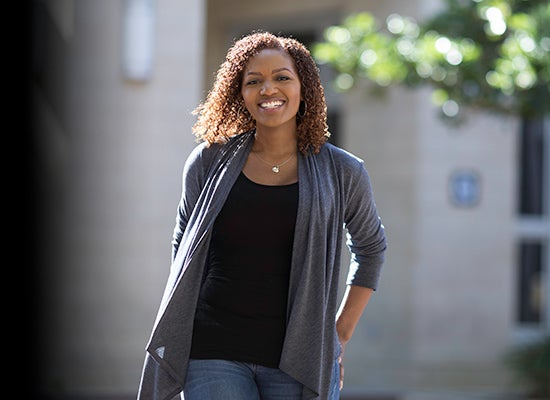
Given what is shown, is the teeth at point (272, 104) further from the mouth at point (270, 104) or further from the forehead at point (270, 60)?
the forehead at point (270, 60)

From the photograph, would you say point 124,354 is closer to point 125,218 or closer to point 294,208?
point 125,218

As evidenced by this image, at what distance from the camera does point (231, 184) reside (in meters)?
3.30

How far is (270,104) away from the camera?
3367mm

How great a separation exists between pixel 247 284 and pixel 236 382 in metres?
0.30

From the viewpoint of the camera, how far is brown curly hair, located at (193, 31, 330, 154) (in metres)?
3.44

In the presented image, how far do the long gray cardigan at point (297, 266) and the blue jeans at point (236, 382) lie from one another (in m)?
→ 0.04

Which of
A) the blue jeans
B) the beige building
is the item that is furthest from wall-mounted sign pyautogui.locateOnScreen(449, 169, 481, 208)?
the blue jeans

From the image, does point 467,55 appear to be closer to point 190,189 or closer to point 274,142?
point 274,142

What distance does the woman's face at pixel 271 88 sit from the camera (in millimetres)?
3365

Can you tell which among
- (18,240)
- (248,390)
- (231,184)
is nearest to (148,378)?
(248,390)

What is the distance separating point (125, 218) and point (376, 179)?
2.90m

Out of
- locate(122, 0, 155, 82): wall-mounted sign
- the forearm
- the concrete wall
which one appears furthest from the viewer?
locate(122, 0, 155, 82): wall-mounted sign

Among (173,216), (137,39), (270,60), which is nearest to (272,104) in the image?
(270,60)

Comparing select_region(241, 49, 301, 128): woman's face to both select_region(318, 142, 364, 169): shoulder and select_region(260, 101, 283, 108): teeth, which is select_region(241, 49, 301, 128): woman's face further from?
select_region(318, 142, 364, 169): shoulder
